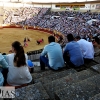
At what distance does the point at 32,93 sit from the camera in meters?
2.22

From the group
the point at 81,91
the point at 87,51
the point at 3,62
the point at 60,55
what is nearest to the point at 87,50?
the point at 87,51

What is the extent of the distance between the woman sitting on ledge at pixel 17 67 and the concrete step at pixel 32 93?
40 cm

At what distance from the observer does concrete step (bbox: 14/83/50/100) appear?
6.95 feet

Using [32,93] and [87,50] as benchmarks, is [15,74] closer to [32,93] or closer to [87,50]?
[32,93]

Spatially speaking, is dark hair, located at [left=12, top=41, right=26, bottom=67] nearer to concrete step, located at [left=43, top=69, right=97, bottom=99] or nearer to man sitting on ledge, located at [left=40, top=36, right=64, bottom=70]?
concrete step, located at [left=43, top=69, right=97, bottom=99]

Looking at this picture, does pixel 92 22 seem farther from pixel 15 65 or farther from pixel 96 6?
pixel 15 65

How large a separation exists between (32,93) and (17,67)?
597mm

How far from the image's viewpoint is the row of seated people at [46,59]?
8.59ft

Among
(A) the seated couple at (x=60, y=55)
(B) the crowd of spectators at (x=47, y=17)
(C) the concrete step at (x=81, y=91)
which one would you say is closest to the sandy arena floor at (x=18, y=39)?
(B) the crowd of spectators at (x=47, y=17)

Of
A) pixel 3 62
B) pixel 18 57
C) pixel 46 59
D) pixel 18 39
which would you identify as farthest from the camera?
pixel 18 39

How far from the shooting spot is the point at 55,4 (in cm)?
3516

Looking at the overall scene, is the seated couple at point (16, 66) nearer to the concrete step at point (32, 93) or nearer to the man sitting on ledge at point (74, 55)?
the concrete step at point (32, 93)

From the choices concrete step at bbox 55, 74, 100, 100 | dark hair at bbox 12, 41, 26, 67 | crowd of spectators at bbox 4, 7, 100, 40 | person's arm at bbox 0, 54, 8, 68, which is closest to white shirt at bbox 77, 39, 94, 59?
concrete step at bbox 55, 74, 100, 100

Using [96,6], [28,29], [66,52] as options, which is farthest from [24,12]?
[66,52]
